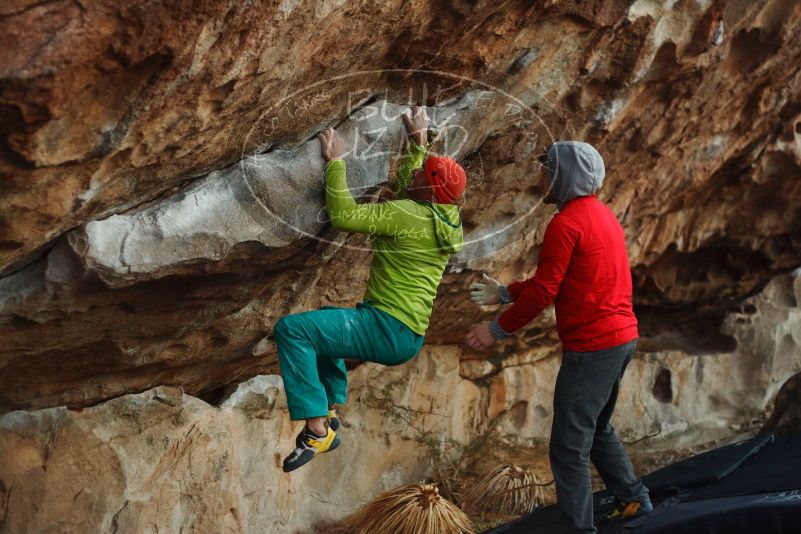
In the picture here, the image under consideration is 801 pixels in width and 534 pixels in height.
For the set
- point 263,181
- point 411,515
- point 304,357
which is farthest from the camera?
point 411,515

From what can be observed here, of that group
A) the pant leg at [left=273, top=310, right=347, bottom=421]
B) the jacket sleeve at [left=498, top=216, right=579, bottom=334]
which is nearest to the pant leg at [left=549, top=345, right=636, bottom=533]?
the jacket sleeve at [left=498, top=216, right=579, bottom=334]

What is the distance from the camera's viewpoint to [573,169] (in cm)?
425

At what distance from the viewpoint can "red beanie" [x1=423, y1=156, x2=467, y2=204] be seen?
4.31 m

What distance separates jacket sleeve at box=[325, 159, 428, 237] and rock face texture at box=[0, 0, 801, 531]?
0.14m

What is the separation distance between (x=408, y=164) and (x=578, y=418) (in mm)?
1323

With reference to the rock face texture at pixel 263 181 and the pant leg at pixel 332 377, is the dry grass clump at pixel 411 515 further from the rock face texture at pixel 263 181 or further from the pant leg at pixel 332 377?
the pant leg at pixel 332 377

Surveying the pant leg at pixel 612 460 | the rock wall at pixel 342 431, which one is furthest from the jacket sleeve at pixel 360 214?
the rock wall at pixel 342 431

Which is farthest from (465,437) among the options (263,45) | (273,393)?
(263,45)

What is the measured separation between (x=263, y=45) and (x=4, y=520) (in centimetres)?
260

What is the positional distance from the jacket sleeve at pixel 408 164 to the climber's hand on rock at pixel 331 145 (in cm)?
32

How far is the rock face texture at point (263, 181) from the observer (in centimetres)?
348

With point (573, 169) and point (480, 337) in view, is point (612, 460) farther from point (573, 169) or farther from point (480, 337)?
point (573, 169)

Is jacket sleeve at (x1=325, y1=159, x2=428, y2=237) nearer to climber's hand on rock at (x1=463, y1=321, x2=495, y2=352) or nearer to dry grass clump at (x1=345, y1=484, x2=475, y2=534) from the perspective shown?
climber's hand on rock at (x1=463, y1=321, x2=495, y2=352)

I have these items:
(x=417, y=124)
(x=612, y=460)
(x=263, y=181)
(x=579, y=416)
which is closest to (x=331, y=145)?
(x=263, y=181)
